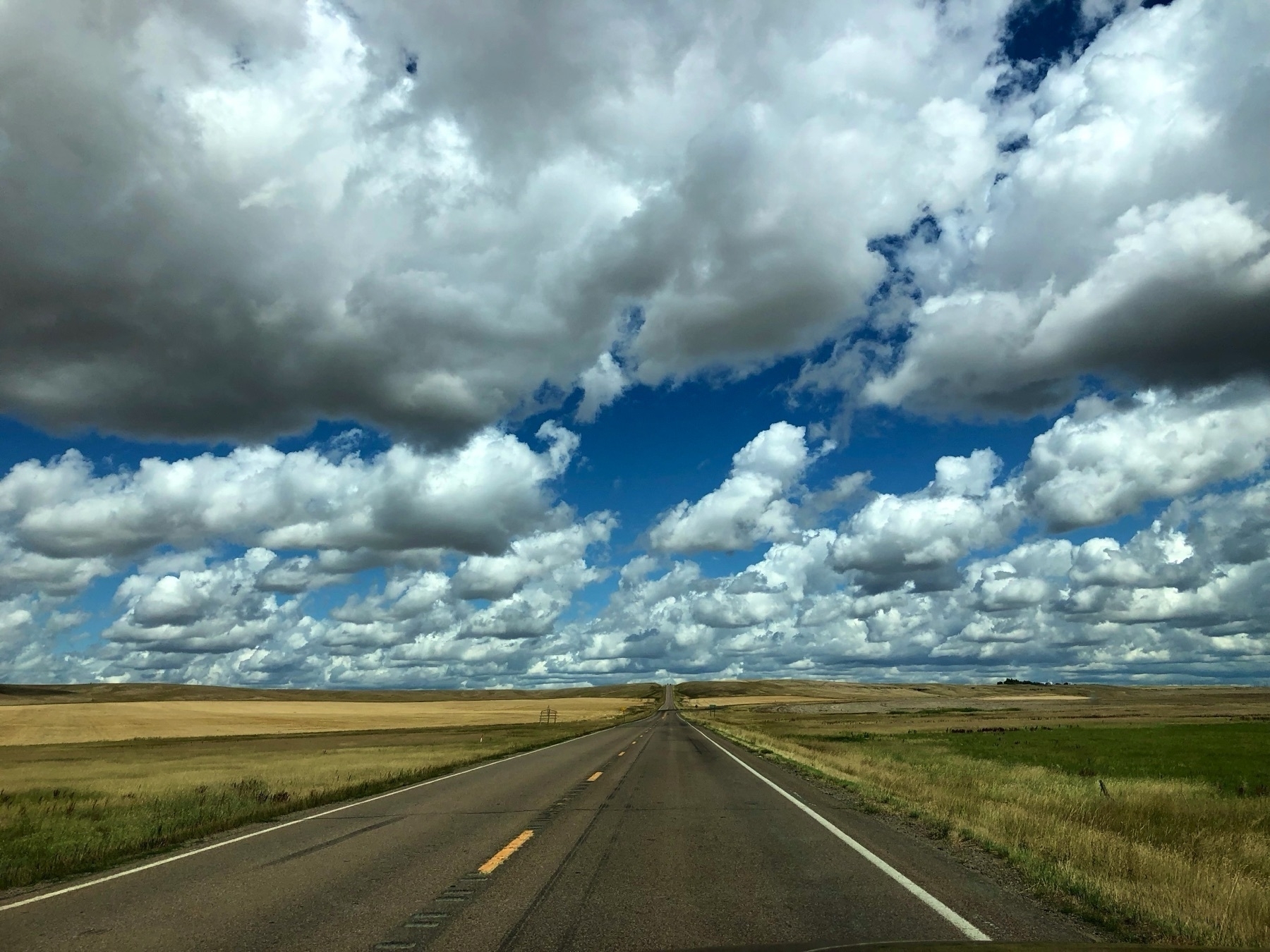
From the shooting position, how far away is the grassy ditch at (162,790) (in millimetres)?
11906

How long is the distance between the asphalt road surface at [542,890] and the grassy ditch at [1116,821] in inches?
34.6

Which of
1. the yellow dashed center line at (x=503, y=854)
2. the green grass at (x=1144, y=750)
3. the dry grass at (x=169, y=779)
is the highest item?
the yellow dashed center line at (x=503, y=854)

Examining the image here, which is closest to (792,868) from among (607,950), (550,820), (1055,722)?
(607,950)

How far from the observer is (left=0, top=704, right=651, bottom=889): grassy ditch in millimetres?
11906

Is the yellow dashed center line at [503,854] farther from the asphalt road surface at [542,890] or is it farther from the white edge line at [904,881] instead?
the white edge line at [904,881]

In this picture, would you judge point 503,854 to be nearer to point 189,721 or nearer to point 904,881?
point 904,881

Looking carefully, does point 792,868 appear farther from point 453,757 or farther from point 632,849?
point 453,757

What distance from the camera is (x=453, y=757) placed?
32.0 meters

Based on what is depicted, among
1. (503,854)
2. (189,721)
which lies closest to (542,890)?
(503,854)

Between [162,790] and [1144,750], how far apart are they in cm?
4485

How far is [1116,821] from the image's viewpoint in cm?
1411

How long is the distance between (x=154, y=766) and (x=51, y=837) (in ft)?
91.5

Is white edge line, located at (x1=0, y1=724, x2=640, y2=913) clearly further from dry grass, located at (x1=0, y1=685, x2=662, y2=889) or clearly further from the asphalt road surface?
dry grass, located at (x1=0, y1=685, x2=662, y2=889)

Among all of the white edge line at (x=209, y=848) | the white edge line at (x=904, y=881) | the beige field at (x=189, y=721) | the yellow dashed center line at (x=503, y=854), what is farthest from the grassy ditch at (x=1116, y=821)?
the beige field at (x=189, y=721)
